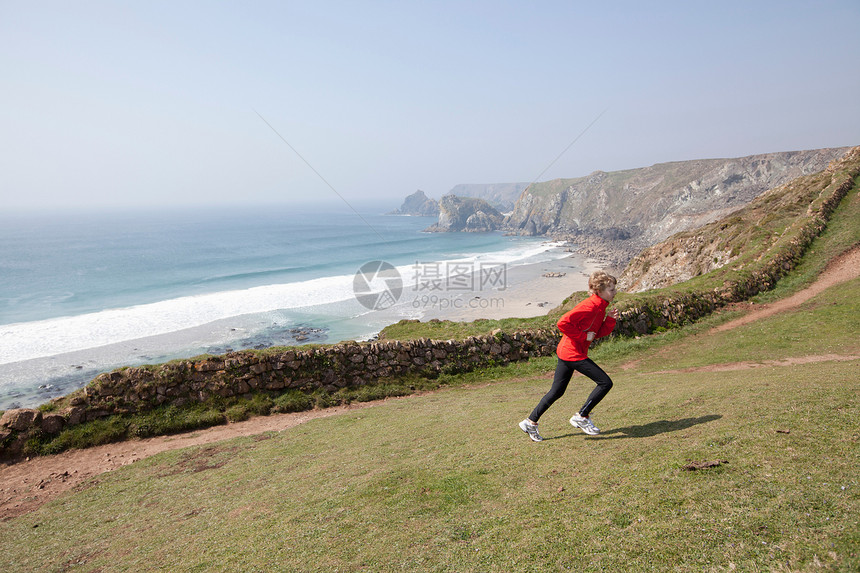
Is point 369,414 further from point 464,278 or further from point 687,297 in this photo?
point 464,278

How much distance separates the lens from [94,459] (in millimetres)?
12539

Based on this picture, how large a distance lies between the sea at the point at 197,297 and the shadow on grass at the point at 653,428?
104 feet

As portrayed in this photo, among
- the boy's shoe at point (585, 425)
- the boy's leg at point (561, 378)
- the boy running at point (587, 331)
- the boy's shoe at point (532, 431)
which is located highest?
the boy running at point (587, 331)

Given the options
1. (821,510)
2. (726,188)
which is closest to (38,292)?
(821,510)

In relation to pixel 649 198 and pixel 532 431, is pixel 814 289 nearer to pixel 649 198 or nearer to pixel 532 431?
pixel 532 431

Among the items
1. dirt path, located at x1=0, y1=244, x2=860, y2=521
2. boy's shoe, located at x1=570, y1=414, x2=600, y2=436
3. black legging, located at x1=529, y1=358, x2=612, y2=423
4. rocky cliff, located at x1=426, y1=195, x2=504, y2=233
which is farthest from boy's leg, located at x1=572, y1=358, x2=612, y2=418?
rocky cliff, located at x1=426, y1=195, x2=504, y2=233

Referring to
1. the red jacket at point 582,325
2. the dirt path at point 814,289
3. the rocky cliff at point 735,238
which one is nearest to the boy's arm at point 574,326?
the red jacket at point 582,325

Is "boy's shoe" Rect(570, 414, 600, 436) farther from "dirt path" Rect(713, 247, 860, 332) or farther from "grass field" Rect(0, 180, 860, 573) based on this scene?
"dirt path" Rect(713, 247, 860, 332)

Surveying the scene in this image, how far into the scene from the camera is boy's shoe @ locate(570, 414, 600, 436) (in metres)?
7.53

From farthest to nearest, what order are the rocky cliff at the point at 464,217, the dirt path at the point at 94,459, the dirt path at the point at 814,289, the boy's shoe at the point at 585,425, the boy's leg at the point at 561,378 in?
the rocky cliff at the point at 464,217 → the dirt path at the point at 814,289 → the dirt path at the point at 94,459 → the boy's shoe at the point at 585,425 → the boy's leg at the point at 561,378

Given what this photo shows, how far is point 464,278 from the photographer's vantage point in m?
67.6

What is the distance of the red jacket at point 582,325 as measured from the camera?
278 inches

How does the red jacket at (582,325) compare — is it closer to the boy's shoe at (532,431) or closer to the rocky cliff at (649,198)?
the boy's shoe at (532,431)

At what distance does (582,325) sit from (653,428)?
2.19 meters
